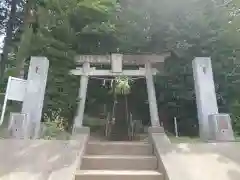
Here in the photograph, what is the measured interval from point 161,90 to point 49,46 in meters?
3.49

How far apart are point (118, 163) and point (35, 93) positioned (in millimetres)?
2709

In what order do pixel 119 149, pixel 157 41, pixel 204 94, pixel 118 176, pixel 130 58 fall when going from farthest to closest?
pixel 157 41, pixel 130 58, pixel 204 94, pixel 119 149, pixel 118 176

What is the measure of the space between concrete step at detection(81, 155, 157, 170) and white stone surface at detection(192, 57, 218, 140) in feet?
5.55

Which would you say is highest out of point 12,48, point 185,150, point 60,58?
point 12,48

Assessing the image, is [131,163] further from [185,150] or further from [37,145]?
[37,145]

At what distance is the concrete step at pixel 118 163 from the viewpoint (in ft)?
16.0

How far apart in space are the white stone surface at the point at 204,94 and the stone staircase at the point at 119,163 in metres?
1.39

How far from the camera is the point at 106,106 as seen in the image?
9500mm

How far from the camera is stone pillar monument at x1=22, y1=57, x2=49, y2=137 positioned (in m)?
6.13

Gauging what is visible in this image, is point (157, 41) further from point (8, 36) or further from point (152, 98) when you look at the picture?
point (8, 36)

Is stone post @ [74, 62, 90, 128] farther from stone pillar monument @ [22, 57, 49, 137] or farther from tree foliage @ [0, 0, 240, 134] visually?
stone pillar monument @ [22, 57, 49, 137]

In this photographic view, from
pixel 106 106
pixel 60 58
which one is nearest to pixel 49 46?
pixel 60 58

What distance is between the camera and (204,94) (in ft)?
21.4

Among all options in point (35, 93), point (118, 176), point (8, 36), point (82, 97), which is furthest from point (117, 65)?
point (8, 36)
